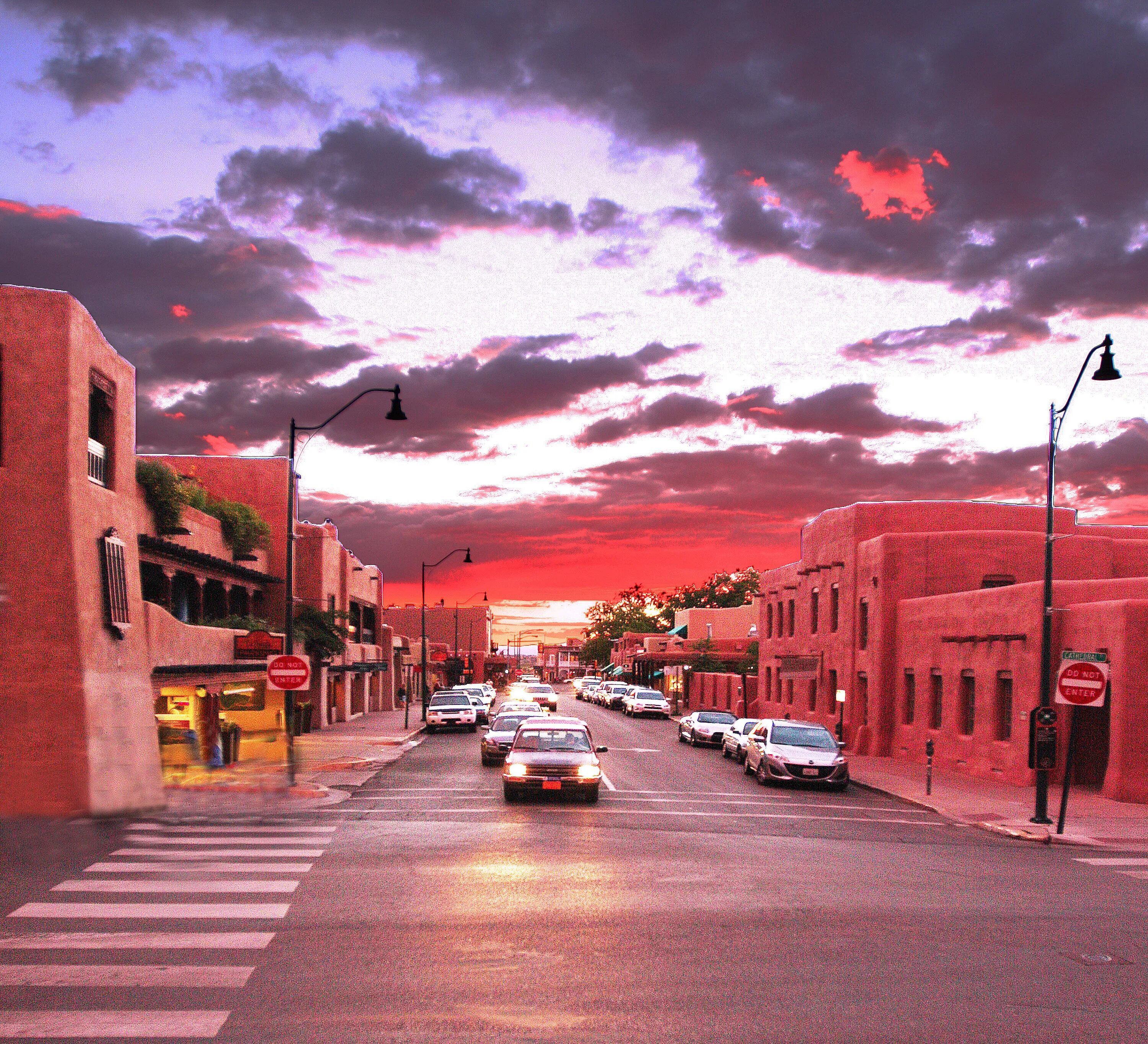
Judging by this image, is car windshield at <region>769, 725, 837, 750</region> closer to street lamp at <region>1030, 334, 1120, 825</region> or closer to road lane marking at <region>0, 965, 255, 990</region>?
street lamp at <region>1030, 334, 1120, 825</region>

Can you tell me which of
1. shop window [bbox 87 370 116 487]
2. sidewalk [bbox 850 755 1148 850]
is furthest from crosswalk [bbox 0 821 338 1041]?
sidewalk [bbox 850 755 1148 850]

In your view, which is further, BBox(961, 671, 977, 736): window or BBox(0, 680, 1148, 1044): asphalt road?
BBox(961, 671, 977, 736): window

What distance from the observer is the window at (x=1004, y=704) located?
2822cm

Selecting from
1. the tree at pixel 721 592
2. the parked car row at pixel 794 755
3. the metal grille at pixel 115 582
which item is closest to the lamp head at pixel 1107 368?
the parked car row at pixel 794 755

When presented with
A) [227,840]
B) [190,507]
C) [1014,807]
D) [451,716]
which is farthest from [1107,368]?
[451,716]

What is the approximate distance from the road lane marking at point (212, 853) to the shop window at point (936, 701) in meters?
23.3

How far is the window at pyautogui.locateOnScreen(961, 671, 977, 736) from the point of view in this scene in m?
30.7

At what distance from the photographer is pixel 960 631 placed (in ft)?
103

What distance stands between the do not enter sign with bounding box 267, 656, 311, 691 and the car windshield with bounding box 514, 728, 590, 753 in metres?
4.56

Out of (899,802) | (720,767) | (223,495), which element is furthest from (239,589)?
(899,802)

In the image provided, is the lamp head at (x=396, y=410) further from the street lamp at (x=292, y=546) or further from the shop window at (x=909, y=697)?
the shop window at (x=909, y=697)

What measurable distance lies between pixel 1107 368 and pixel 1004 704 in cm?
1262

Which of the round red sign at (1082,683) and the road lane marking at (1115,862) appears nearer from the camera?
the road lane marking at (1115,862)

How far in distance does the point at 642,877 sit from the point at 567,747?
849 cm
